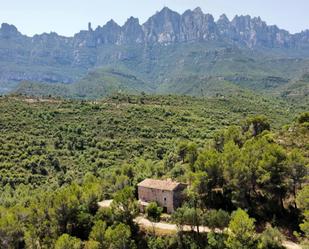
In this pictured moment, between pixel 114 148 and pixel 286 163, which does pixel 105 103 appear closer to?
pixel 114 148

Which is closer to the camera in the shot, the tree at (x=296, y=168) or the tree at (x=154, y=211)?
the tree at (x=296, y=168)

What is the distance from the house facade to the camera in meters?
61.3

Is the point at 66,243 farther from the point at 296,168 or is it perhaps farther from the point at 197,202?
the point at 296,168

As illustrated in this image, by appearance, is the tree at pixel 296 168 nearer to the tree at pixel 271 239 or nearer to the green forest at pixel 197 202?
the green forest at pixel 197 202

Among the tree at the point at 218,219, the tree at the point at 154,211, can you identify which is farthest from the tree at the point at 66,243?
the tree at the point at 218,219

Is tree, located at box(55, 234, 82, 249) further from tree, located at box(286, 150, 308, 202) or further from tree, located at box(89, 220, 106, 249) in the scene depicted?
tree, located at box(286, 150, 308, 202)

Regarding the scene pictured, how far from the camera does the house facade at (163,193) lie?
61281mm

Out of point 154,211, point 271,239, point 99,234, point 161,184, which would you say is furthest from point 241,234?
point 161,184

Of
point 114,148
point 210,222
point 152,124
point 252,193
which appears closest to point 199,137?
point 152,124

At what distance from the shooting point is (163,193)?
62.1 m

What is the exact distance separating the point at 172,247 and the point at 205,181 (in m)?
11.4

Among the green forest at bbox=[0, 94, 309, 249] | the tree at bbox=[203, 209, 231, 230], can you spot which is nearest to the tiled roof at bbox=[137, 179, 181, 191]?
the green forest at bbox=[0, 94, 309, 249]

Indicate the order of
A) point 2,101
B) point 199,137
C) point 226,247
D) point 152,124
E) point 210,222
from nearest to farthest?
point 226,247, point 210,222, point 199,137, point 152,124, point 2,101

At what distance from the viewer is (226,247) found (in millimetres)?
49062
